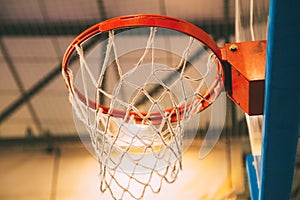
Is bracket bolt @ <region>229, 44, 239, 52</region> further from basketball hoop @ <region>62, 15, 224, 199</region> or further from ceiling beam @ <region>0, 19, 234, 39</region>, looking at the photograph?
ceiling beam @ <region>0, 19, 234, 39</region>

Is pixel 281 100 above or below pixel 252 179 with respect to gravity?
above

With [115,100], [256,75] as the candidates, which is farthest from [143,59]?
[256,75]

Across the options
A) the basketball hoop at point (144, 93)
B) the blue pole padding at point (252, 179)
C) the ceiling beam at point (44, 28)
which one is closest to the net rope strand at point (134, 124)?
the basketball hoop at point (144, 93)

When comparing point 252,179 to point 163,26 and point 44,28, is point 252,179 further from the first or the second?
point 44,28

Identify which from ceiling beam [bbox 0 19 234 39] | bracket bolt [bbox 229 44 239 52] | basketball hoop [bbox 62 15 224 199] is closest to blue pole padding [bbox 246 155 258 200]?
basketball hoop [bbox 62 15 224 199]

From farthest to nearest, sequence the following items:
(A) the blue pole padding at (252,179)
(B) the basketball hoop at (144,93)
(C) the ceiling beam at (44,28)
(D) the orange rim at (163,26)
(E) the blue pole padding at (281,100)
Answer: (C) the ceiling beam at (44,28) → (A) the blue pole padding at (252,179) → (B) the basketball hoop at (144,93) → (D) the orange rim at (163,26) → (E) the blue pole padding at (281,100)

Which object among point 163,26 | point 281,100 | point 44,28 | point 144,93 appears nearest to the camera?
point 281,100

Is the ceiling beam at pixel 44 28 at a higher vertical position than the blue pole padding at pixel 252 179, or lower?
higher

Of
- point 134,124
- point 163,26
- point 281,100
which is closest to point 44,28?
point 134,124

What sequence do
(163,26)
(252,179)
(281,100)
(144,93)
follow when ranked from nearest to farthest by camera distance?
(281,100), (163,26), (144,93), (252,179)

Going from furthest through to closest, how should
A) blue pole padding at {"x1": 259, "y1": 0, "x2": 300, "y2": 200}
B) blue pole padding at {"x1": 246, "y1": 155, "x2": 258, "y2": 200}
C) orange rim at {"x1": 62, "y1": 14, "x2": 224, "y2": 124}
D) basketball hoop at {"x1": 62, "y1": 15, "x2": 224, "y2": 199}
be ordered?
blue pole padding at {"x1": 246, "y1": 155, "x2": 258, "y2": 200} < basketball hoop at {"x1": 62, "y1": 15, "x2": 224, "y2": 199} < orange rim at {"x1": 62, "y1": 14, "x2": 224, "y2": 124} < blue pole padding at {"x1": 259, "y1": 0, "x2": 300, "y2": 200}

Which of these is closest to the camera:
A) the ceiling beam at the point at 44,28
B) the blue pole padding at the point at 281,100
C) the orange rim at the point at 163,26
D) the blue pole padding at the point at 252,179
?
the blue pole padding at the point at 281,100

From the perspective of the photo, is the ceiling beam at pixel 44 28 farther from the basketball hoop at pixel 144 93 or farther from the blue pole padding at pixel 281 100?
the blue pole padding at pixel 281 100

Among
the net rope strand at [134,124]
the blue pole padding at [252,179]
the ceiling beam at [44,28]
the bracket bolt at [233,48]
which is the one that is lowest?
the blue pole padding at [252,179]
